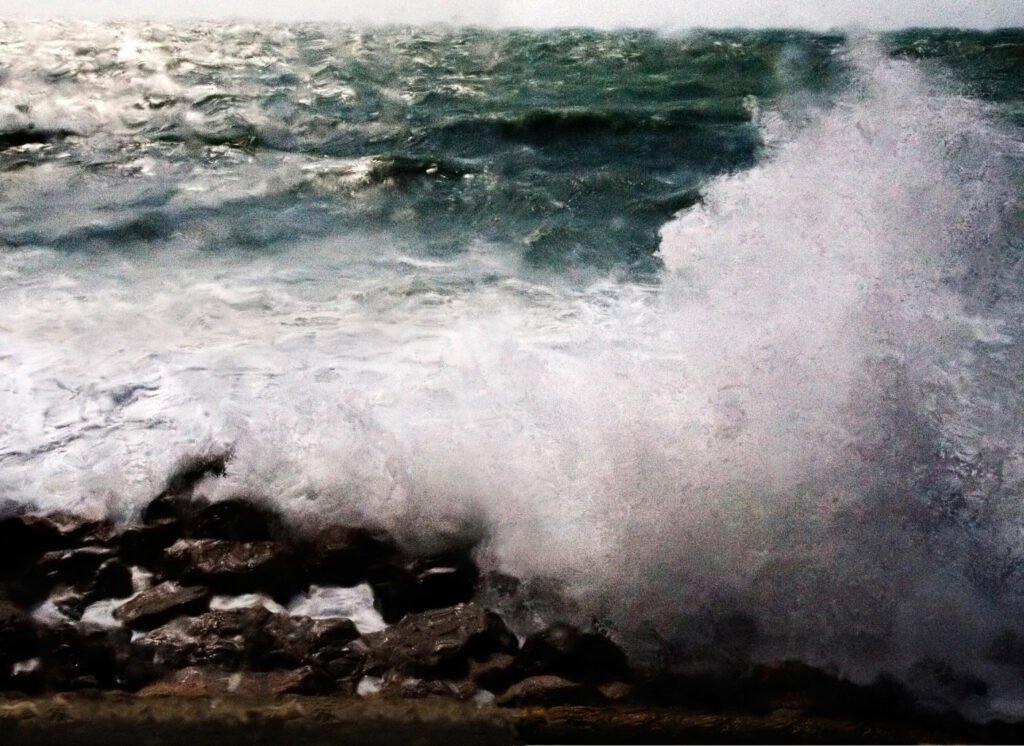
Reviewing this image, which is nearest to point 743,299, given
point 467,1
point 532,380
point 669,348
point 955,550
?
point 669,348

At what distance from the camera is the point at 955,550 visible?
8.21 feet

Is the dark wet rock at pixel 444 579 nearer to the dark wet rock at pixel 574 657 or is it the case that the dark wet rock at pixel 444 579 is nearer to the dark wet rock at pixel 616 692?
the dark wet rock at pixel 574 657

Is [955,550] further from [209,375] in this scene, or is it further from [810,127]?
[810,127]

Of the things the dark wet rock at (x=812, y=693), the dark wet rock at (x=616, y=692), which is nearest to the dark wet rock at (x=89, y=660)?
the dark wet rock at (x=616, y=692)

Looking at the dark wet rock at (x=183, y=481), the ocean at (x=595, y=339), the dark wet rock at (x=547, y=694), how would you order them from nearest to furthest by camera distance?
the dark wet rock at (x=547, y=694) → the ocean at (x=595, y=339) → the dark wet rock at (x=183, y=481)

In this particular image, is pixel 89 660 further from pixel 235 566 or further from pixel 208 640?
pixel 235 566

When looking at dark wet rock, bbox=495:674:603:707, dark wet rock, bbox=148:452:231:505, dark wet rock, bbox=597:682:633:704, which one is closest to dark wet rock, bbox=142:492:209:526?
dark wet rock, bbox=148:452:231:505

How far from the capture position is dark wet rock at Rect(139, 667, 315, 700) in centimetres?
211

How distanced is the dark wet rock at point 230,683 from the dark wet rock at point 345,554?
0.34 metres

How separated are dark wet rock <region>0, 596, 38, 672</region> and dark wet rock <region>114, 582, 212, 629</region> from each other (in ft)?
0.65

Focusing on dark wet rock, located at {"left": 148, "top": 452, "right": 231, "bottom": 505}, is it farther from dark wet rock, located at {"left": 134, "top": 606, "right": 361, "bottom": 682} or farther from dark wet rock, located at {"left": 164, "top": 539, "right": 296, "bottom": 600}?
dark wet rock, located at {"left": 134, "top": 606, "right": 361, "bottom": 682}

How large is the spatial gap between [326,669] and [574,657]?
23.7 inches

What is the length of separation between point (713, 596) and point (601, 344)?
1245 mm

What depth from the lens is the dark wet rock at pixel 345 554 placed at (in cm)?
247
